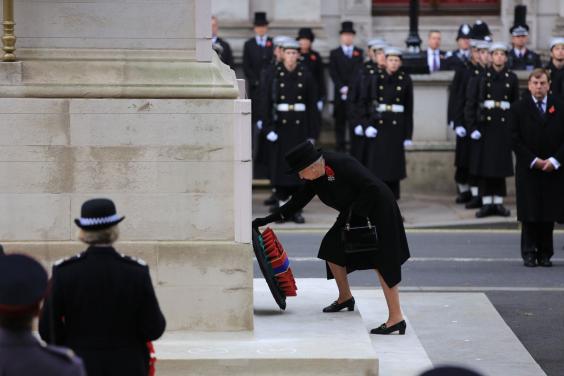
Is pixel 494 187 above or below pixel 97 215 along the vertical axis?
below

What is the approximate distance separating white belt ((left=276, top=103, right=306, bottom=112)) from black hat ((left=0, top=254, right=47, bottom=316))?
13.6 meters

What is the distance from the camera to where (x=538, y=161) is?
14438 mm

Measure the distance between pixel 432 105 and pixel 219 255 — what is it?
1148cm

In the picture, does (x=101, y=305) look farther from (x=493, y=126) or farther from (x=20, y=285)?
(x=493, y=126)

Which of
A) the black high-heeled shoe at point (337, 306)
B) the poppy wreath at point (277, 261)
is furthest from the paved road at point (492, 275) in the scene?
the poppy wreath at point (277, 261)

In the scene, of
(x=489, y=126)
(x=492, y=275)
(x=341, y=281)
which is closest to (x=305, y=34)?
(x=489, y=126)

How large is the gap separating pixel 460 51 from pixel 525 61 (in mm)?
962

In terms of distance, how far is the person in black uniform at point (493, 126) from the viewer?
18734 millimetres

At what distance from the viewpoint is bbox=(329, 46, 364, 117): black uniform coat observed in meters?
22.5

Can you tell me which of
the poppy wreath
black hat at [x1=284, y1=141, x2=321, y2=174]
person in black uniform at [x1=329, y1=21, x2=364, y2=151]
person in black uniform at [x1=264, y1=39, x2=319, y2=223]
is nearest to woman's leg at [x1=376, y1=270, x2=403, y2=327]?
the poppy wreath

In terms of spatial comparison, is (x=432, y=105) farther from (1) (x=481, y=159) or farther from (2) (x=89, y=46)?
(2) (x=89, y=46)

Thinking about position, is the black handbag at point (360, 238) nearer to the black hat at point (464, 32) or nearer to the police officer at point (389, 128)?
the police officer at point (389, 128)

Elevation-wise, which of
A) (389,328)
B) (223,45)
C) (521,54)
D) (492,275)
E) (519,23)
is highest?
(519,23)

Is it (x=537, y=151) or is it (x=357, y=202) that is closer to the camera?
(x=357, y=202)
